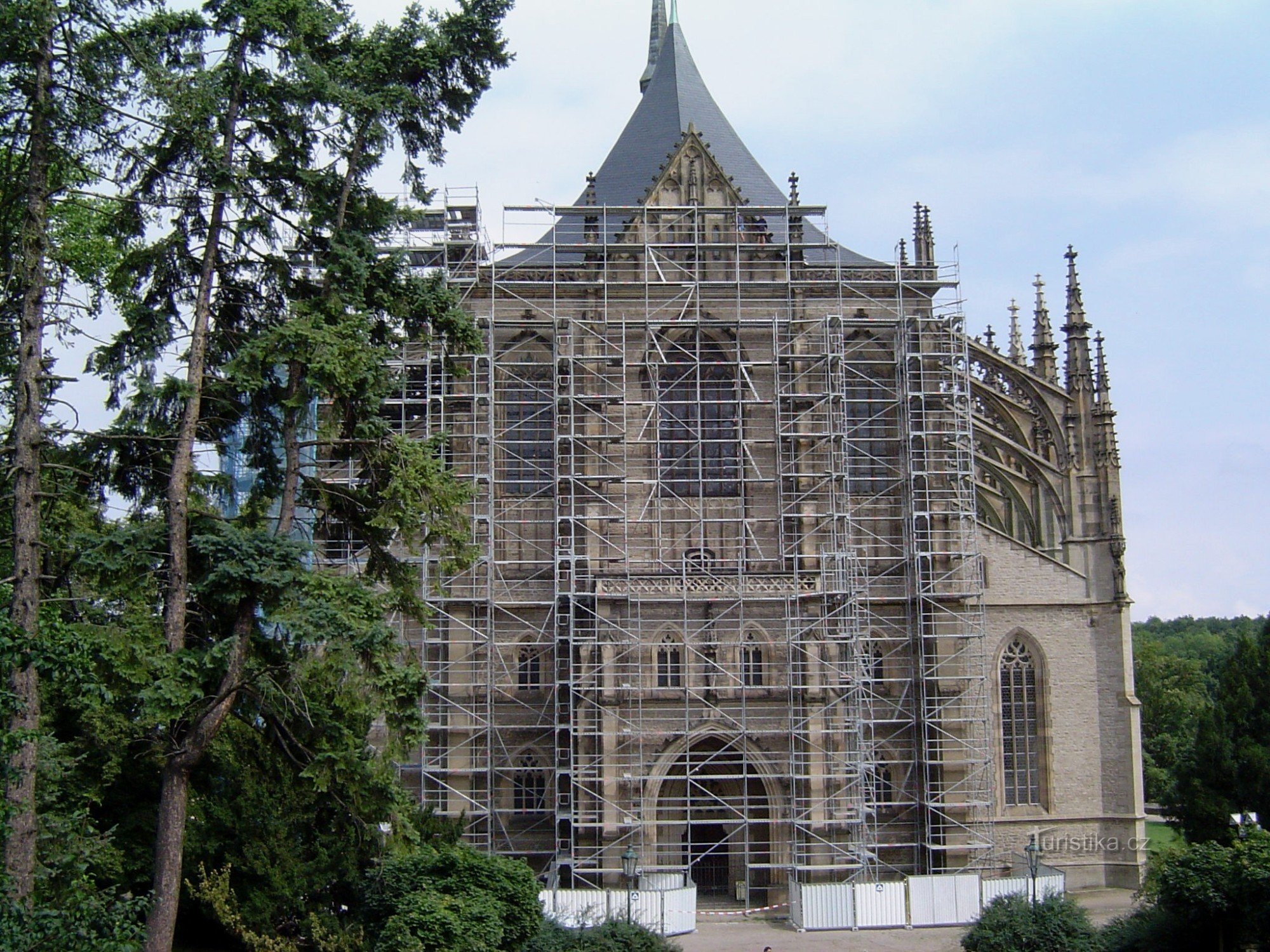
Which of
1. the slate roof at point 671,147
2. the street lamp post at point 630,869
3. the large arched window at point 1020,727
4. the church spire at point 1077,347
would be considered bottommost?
the street lamp post at point 630,869

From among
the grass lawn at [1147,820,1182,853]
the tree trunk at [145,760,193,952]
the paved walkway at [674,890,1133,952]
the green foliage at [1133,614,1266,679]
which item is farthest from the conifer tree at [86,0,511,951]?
the green foliage at [1133,614,1266,679]

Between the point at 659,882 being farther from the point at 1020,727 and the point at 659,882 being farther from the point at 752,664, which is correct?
the point at 1020,727

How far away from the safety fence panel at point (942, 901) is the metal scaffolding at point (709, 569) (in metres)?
1.20

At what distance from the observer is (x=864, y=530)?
94.1 feet

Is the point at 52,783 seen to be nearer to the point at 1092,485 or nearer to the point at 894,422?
the point at 894,422

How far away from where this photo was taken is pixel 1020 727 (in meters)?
30.1

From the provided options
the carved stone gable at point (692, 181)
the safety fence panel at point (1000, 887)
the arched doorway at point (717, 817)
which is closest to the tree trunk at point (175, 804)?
the arched doorway at point (717, 817)

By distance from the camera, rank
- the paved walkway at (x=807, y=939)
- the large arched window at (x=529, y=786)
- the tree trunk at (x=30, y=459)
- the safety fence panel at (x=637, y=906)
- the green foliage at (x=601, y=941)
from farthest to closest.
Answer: the large arched window at (x=529, y=786), the paved walkway at (x=807, y=939), the safety fence panel at (x=637, y=906), the green foliage at (x=601, y=941), the tree trunk at (x=30, y=459)

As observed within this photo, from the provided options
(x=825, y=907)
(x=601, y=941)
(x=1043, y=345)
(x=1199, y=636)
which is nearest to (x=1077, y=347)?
(x=1043, y=345)

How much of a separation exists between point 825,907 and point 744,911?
6.45 feet

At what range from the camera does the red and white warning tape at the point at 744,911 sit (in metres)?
26.3

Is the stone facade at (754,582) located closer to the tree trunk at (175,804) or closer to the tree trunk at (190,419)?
the tree trunk at (190,419)

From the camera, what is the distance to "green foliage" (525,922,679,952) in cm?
1855

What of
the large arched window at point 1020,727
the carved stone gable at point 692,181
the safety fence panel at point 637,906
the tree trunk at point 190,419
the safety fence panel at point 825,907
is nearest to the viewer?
the tree trunk at point 190,419
